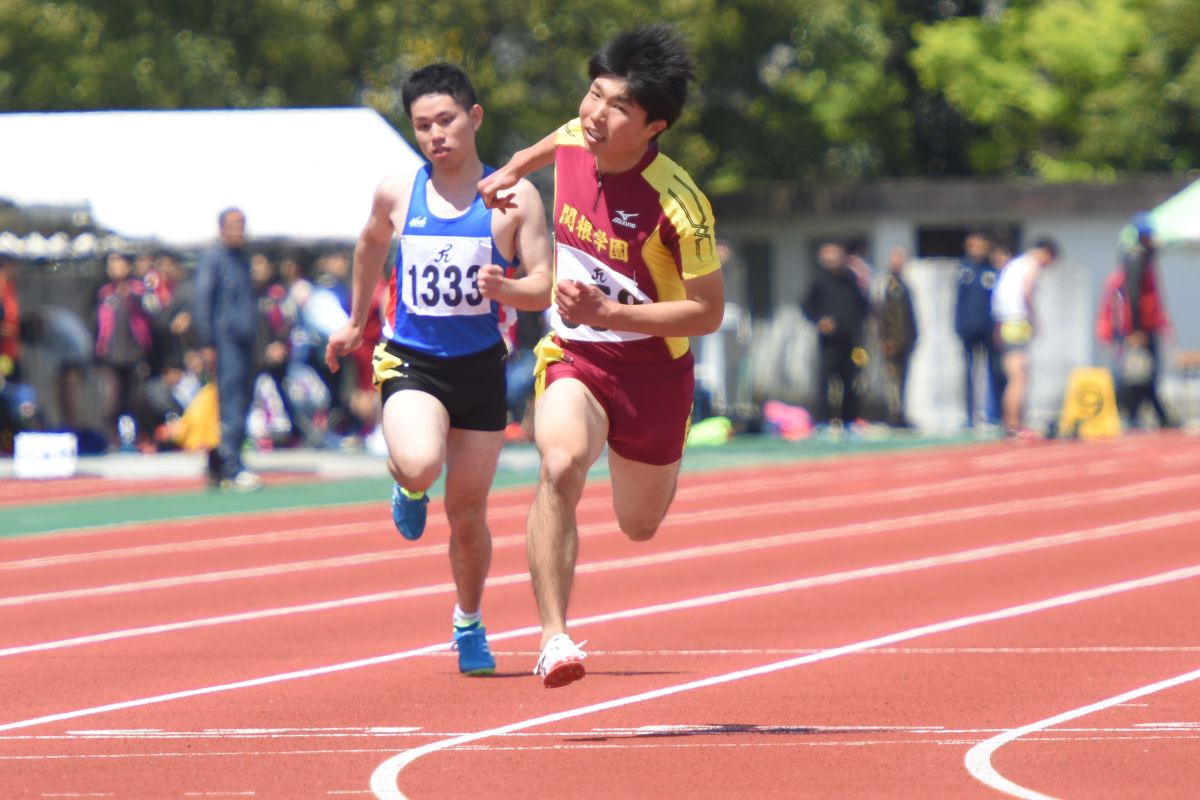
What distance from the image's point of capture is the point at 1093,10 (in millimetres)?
44812

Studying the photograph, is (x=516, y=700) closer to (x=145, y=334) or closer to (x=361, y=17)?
(x=145, y=334)

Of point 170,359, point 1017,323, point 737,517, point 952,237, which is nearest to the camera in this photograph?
point 737,517

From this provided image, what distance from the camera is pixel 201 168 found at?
77.2 ft

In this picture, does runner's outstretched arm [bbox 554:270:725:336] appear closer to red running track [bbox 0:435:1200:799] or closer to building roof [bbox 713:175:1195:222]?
red running track [bbox 0:435:1200:799]

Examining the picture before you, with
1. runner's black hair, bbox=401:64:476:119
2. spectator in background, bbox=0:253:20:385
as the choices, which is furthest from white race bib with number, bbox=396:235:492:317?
spectator in background, bbox=0:253:20:385

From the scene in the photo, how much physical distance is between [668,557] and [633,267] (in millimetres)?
6608

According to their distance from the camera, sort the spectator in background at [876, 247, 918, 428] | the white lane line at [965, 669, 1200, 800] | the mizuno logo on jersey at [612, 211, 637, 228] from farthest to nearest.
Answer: the spectator in background at [876, 247, 918, 428] → the mizuno logo on jersey at [612, 211, 637, 228] → the white lane line at [965, 669, 1200, 800]

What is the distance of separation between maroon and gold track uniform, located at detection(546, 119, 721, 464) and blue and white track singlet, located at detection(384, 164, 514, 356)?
847 millimetres

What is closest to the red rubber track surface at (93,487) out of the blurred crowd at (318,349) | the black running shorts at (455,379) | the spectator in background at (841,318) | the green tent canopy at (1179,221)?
the blurred crowd at (318,349)

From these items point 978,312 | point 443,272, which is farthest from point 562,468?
point 978,312

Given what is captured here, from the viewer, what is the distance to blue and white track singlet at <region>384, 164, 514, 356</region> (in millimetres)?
8734

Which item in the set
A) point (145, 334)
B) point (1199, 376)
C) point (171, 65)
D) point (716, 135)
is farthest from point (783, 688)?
point (716, 135)

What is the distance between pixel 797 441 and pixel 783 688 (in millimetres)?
16983

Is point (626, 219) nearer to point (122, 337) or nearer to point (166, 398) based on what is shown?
point (122, 337)
